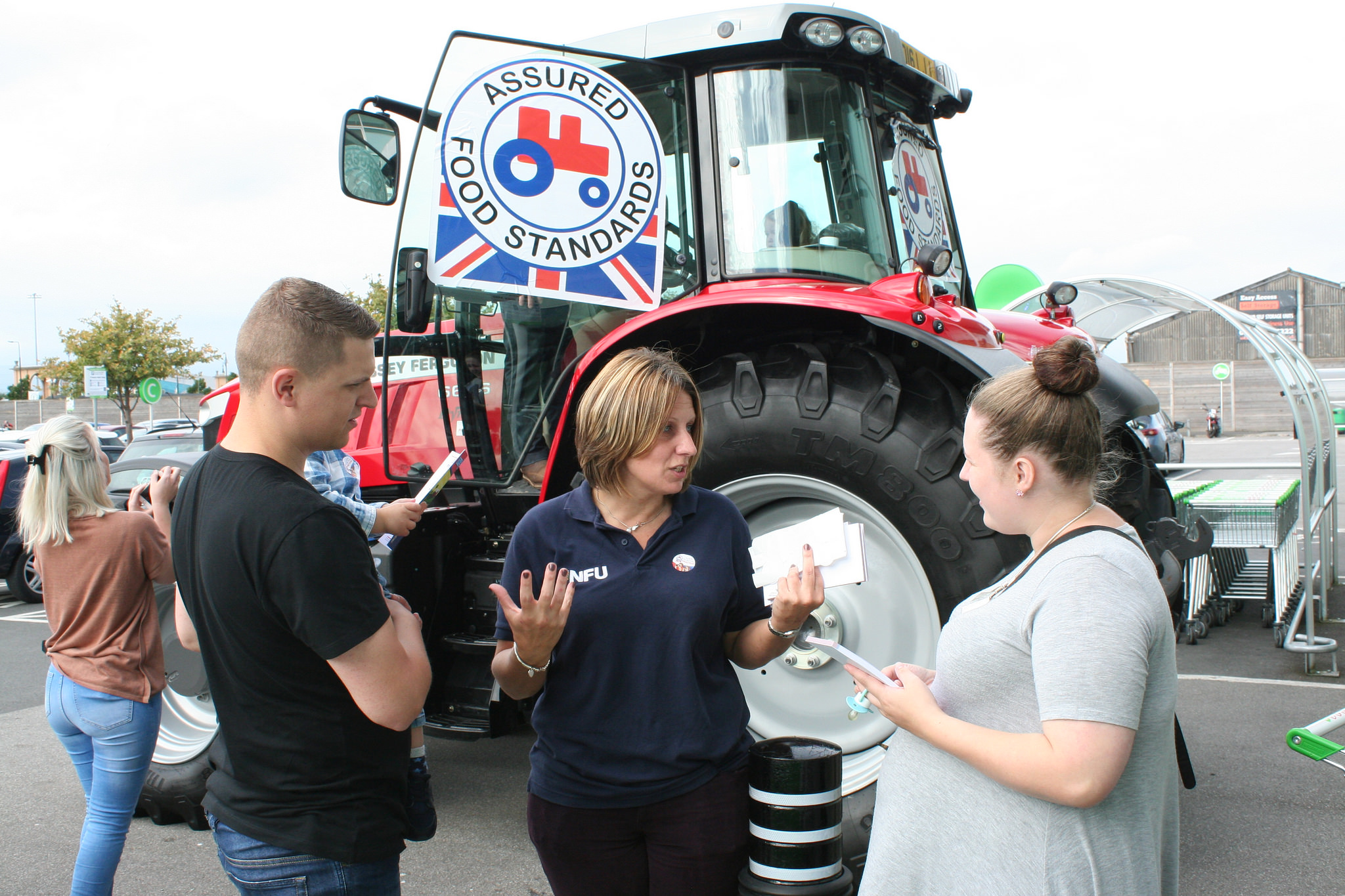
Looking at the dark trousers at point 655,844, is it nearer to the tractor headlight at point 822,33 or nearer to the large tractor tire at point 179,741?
the large tractor tire at point 179,741

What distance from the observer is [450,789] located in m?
3.80

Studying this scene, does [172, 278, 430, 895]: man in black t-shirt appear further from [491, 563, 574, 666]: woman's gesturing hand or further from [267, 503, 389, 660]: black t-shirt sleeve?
[491, 563, 574, 666]: woman's gesturing hand

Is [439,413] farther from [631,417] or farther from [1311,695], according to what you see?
[1311,695]

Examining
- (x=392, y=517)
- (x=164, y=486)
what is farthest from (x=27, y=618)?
(x=392, y=517)

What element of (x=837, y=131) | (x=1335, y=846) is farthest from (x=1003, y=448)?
(x=1335, y=846)

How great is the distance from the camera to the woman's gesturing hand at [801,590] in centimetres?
170

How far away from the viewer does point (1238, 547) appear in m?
6.07

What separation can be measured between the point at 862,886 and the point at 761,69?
2.63 metres

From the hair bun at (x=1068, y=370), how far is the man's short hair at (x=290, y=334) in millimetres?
1121

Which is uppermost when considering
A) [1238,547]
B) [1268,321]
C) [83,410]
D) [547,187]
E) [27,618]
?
[1268,321]

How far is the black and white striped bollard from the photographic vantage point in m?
1.78

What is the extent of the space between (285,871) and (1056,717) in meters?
1.23

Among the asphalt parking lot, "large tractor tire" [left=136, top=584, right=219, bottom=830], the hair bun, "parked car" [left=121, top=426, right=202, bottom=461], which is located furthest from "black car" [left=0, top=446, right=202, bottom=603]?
the hair bun

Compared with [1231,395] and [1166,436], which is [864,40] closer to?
[1166,436]
